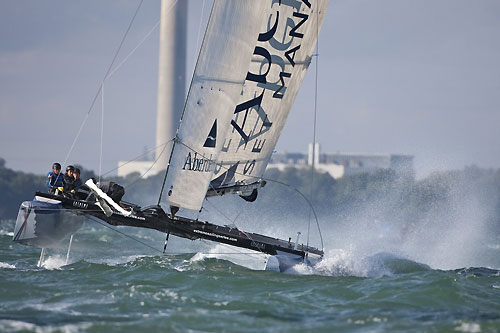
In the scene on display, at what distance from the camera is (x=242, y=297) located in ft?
27.0

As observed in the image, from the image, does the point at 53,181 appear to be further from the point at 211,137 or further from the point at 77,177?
the point at 211,137

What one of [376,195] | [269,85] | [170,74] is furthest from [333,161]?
[269,85]

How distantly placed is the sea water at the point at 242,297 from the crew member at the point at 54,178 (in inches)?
39.6

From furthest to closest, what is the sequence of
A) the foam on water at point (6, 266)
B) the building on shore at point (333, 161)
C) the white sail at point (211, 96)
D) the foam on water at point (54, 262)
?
1. the building on shore at point (333, 161)
2. the foam on water at point (54, 262)
3. the foam on water at point (6, 266)
4. the white sail at point (211, 96)

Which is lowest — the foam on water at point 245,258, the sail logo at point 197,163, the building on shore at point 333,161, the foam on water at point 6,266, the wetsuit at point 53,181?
the foam on water at point 6,266

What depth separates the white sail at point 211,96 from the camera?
9.99m

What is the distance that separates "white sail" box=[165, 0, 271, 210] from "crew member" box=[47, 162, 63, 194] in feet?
6.72

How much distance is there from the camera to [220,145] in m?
10.4

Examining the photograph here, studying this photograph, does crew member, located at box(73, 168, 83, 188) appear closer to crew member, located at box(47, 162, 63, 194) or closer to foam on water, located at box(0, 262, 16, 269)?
crew member, located at box(47, 162, 63, 194)

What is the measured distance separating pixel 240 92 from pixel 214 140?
2.80 ft

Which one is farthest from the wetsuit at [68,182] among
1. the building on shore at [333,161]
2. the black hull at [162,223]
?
the building on shore at [333,161]

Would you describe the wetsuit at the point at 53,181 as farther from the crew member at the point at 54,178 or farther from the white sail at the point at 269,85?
the white sail at the point at 269,85

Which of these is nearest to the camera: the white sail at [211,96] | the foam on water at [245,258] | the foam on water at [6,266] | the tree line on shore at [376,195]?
the white sail at [211,96]

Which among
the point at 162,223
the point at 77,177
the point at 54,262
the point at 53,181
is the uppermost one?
the point at 77,177
